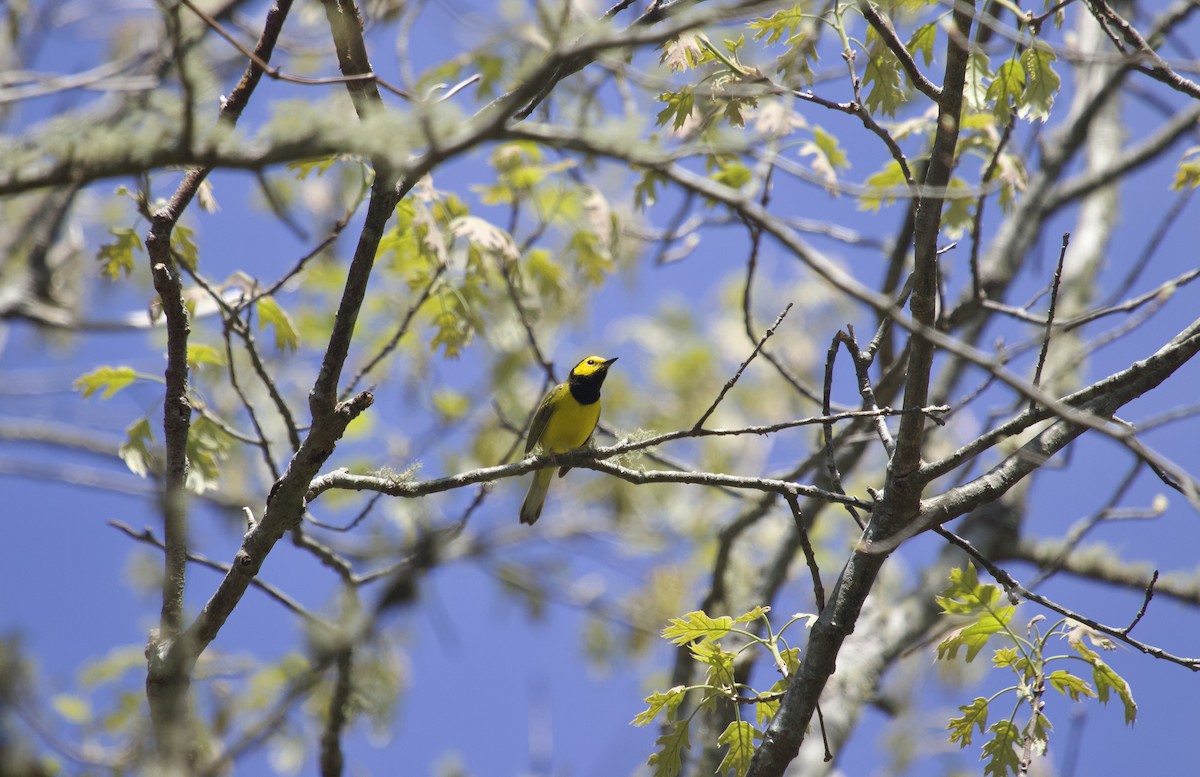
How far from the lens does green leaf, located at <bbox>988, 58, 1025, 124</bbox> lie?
13.3 feet

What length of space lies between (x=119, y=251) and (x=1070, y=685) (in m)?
4.32

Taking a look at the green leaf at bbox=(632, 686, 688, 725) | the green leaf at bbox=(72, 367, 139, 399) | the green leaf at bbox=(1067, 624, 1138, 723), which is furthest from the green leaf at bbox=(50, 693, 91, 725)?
the green leaf at bbox=(1067, 624, 1138, 723)

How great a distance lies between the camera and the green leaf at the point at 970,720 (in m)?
3.47

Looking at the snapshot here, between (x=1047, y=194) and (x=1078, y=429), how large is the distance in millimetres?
5122

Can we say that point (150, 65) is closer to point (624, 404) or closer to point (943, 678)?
point (624, 404)

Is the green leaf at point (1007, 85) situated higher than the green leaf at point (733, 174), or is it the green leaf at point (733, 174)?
the green leaf at point (733, 174)

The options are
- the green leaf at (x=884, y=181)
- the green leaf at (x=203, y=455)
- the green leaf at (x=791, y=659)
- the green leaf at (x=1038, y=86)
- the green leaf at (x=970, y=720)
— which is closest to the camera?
the green leaf at (x=970, y=720)

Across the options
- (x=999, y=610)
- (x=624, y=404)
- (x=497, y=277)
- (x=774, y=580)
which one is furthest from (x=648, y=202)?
(x=624, y=404)

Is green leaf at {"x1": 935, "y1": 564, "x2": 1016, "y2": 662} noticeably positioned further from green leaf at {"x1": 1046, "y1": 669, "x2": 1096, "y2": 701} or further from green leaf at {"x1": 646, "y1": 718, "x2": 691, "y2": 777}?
green leaf at {"x1": 646, "y1": 718, "x2": 691, "y2": 777}

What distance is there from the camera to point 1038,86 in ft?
13.1

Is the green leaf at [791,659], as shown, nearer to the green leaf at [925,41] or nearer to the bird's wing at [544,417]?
the green leaf at [925,41]

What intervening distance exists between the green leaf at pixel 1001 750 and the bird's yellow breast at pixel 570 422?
3.68 metres

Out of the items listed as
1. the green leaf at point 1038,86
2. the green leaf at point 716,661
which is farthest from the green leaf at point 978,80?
the green leaf at point 716,661

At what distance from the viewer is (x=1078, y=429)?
350 centimetres
